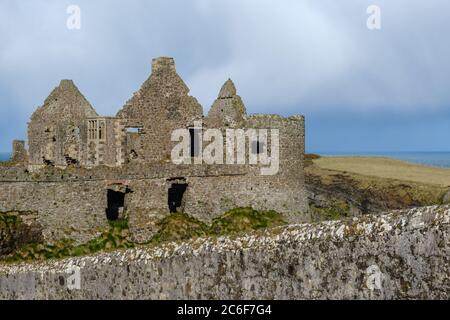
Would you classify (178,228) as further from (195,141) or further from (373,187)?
(373,187)

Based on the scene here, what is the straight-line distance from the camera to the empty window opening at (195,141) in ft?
130

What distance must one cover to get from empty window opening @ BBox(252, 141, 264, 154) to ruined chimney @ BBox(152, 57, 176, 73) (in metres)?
6.06

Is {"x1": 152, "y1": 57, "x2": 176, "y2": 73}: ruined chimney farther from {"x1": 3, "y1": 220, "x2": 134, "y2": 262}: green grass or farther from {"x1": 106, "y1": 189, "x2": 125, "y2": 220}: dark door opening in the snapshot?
{"x1": 3, "y1": 220, "x2": 134, "y2": 262}: green grass

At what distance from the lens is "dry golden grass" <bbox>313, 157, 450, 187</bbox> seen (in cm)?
4935

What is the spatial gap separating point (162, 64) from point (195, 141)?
14.8 ft

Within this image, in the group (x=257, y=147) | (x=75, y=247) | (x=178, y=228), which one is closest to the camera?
(x=75, y=247)

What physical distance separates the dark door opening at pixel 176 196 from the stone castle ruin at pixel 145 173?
0.17 feet

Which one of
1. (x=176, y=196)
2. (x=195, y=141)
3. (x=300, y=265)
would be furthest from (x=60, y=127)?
(x=300, y=265)

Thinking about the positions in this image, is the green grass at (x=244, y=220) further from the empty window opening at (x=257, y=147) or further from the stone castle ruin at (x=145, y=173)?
the empty window opening at (x=257, y=147)

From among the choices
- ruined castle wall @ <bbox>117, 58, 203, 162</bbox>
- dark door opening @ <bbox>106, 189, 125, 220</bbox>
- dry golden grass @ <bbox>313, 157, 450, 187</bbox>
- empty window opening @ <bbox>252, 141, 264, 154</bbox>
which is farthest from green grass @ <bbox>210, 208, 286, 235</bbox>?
dry golden grass @ <bbox>313, 157, 450, 187</bbox>

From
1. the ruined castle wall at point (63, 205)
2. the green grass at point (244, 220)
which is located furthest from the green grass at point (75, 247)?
the green grass at point (244, 220)

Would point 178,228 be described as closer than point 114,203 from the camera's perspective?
Yes

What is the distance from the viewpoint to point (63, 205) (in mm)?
31859
